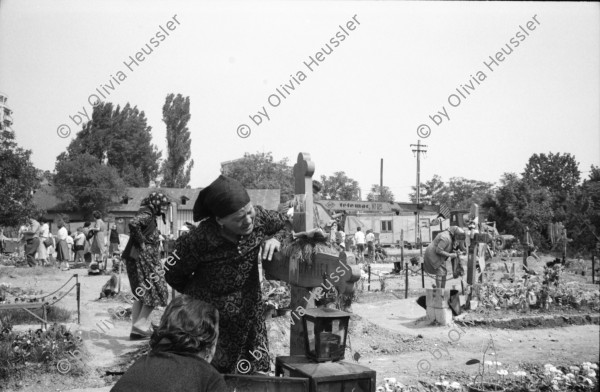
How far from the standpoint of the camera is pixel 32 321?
751cm

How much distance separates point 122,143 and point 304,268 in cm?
5197

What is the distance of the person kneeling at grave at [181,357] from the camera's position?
1949 mm

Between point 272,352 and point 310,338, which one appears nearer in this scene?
point 310,338

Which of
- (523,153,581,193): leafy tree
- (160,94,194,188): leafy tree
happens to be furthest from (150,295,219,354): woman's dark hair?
(160,94,194,188): leafy tree

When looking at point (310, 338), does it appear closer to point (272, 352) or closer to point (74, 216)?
point (272, 352)

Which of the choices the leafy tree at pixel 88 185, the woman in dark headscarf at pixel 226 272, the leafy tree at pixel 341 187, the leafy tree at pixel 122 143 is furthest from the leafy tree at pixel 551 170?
the leafy tree at pixel 122 143

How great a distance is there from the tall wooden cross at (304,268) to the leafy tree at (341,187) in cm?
6353

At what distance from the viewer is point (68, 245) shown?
59.8 feet

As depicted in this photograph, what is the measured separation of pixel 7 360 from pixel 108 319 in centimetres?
313

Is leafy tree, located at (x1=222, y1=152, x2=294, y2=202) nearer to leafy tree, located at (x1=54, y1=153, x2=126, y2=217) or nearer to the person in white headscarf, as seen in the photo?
leafy tree, located at (x1=54, y1=153, x2=126, y2=217)

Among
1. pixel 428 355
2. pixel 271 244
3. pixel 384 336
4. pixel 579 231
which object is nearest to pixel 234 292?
pixel 271 244

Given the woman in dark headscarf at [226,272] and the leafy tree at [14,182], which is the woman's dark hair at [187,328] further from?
the leafy tree at [14,182]

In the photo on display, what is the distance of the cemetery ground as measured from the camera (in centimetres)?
545

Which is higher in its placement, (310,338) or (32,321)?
(310,338)
